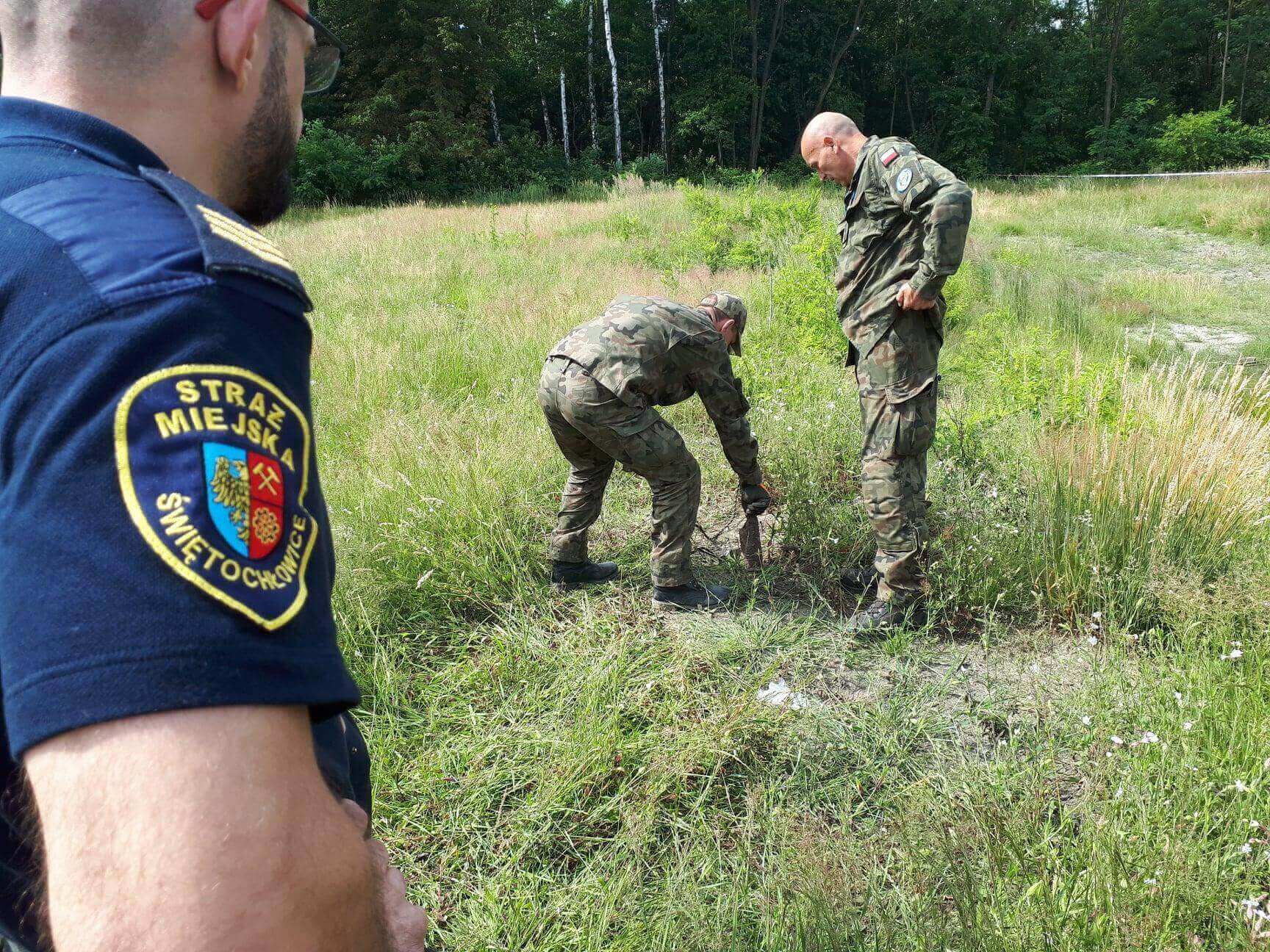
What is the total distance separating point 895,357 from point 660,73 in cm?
3347

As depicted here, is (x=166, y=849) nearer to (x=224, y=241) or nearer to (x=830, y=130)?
(x=224, y=241)

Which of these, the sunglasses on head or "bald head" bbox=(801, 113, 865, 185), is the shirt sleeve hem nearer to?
the sunglasses on head

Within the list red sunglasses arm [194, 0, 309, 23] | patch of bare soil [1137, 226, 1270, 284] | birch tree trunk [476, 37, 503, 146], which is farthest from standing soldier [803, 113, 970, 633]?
birch tree trunk [476, 37, 503, 146]

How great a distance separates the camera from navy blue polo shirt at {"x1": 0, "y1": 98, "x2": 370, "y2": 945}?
63cm

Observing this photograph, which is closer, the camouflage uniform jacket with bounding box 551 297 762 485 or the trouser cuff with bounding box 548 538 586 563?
the camouflage uniform jacket with bounding box 551 297 762 485

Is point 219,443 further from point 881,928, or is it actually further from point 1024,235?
point 1024,235

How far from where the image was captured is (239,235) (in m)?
0.78

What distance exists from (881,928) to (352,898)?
1.98 m

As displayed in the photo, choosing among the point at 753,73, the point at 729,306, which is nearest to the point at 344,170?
the point at 753,73

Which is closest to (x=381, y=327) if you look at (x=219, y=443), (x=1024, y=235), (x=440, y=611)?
(x=440, y=611)

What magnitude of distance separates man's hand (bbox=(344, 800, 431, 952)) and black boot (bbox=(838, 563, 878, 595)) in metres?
3.65

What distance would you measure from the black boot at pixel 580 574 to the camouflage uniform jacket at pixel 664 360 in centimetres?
88

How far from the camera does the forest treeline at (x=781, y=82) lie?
2853 centimetres

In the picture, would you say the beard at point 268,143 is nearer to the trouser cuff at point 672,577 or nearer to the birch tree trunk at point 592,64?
the trouser cuff at point 672,577
